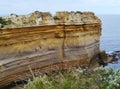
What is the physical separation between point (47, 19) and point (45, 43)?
1240 millimetres

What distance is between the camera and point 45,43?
19.9 meters

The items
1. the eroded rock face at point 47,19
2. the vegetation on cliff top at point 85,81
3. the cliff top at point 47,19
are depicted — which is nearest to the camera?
the vegetation on cliff top at point 85,81

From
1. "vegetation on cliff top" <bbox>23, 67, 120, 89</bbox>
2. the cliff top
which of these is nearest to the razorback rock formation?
the cliff top

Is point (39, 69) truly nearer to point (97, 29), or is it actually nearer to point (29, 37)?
point (29, 37)

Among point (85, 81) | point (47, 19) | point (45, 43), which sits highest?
point (85, 81)

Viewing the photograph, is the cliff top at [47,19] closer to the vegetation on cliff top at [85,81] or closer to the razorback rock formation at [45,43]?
the razorback rock formation at [45,43]

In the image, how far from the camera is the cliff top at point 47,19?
57.4 ft

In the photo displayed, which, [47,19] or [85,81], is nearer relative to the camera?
[85,81]

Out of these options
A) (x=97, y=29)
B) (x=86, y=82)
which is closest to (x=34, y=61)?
(x=97, y=29)

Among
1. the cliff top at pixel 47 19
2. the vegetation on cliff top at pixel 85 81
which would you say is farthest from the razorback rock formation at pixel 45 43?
the vegetation on cliff top at pixel 85 81

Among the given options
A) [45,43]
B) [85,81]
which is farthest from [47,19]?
[85,81]

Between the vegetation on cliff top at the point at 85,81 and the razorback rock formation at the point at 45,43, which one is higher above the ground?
the vegetation on cliff top at the point at 85,81

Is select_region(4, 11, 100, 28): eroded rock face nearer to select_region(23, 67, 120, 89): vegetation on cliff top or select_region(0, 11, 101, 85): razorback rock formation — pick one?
select_region(0, 11, 101, 85): razorback rock formation

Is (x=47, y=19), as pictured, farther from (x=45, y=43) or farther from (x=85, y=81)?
(x=85, y=81)
